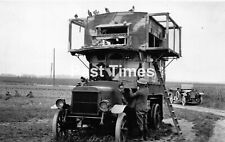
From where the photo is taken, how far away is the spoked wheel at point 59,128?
938 cm

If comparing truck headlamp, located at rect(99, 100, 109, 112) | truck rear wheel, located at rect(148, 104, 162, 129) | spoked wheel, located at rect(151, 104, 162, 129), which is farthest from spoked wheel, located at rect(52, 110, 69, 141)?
spoked wheel, located at rect(151, 104, 162, 129)

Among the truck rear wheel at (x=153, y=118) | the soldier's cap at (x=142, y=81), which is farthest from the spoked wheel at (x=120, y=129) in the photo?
the truck rear wheel at (x=153, y=118)

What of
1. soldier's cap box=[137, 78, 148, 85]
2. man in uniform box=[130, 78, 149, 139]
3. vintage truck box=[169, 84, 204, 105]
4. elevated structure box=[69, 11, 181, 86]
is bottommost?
vintage truck box=[169, 84, 204, 105]

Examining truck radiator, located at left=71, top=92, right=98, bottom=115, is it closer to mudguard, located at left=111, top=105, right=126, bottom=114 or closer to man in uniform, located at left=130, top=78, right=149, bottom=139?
mudguard, located at left=111, top=105, right=126, bottom=114

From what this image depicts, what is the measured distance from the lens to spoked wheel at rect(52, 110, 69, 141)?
9.38 meters

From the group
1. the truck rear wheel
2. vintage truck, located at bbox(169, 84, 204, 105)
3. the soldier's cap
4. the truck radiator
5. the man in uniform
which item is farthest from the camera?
vintage truck, located at bbox(169, 84, 204, 105)

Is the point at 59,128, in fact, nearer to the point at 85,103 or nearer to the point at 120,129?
the point at 85,103

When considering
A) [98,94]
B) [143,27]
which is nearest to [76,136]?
[98,94]

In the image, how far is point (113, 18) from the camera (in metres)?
11.8

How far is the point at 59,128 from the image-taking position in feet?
33.1

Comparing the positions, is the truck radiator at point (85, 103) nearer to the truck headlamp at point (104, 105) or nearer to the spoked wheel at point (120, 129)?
the truck headlamp at point (104, 105)

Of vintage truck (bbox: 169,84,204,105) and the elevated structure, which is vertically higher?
the elevated structure

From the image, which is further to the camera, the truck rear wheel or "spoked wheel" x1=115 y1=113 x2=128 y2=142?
the truck rear wheel

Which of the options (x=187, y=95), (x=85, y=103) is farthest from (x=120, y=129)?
(x=187, y=95)
